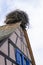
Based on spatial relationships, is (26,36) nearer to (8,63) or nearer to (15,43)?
(15,43)

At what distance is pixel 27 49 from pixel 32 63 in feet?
2.80

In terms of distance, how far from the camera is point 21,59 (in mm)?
11891

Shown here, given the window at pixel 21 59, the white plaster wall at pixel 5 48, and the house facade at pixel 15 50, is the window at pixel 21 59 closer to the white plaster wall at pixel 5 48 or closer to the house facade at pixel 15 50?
the house facade at pixel 15 50

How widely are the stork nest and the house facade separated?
1.87 feet

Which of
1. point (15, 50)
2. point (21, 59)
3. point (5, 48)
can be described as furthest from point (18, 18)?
point (5, 48)

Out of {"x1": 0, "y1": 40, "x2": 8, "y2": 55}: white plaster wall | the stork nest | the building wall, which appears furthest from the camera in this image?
the stork nest

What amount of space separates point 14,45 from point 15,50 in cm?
22

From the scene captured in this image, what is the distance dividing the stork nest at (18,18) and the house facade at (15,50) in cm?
57

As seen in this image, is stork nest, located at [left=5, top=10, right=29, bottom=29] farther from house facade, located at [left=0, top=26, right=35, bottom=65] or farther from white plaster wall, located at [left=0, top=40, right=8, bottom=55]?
white plaster wall, located at [left=0, top=40, right=8, bottom=55]

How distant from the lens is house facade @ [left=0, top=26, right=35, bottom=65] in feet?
31.7

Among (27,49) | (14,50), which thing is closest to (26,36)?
(27,49)

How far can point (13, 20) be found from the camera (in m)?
13.3

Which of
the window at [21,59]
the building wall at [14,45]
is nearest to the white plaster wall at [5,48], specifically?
the building wall at [14,45]

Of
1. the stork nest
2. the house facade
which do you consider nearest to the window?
the house facade
